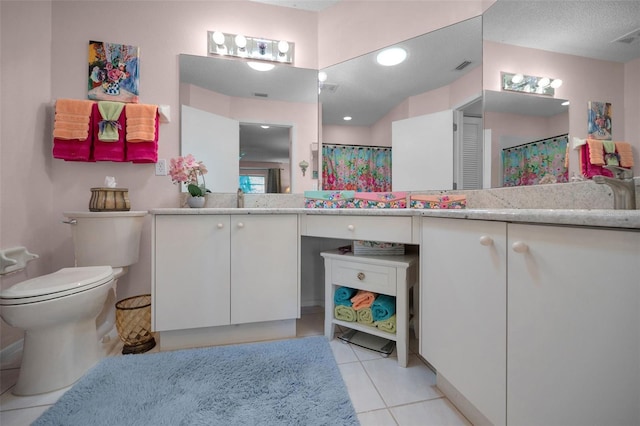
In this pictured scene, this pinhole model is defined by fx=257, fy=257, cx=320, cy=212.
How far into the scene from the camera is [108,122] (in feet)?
5.86

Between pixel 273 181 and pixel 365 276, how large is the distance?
108cm

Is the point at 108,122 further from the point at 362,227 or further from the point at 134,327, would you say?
the point at 362,227

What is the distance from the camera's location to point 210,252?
5.05 ft

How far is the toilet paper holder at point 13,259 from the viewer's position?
133cm

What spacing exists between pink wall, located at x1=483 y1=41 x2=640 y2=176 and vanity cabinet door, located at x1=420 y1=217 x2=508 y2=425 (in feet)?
2.14

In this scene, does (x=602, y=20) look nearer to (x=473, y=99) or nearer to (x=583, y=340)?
(x=473, y=99)

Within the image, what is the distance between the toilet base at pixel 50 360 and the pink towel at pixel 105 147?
3.59ft

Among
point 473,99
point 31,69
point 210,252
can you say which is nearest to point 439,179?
point 473,99

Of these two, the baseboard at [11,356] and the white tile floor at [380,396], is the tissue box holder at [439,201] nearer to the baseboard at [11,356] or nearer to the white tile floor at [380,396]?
the white tile floor at [380,396]

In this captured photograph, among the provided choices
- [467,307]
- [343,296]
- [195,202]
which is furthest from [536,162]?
[195,202]

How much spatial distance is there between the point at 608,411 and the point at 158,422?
140cm

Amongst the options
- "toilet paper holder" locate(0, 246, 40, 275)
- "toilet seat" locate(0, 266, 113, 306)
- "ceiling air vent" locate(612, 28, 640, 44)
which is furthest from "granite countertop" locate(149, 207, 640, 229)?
"toilet paper holder" locate(0, 246, 40, 275)

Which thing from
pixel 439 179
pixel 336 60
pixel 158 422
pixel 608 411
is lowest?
pixel 158 422

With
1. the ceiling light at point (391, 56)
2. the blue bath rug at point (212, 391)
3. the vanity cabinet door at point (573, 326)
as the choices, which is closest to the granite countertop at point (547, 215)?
the vanity cabinet door at point (573, 326)
